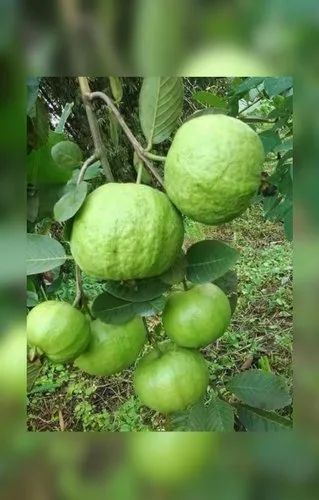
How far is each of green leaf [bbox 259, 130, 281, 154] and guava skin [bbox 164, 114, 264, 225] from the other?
0.26 metres

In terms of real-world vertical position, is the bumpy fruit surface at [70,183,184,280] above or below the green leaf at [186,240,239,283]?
above

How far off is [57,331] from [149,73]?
273mm

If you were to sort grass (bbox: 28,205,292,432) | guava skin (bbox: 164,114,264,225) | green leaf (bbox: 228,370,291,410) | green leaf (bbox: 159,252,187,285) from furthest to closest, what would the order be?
grass (bbox: 28,205,292,432), green leaf (bbox: 228,370,291,410), green leaf (bbox: 159,252,187,285), guava skin (bbox: 164,114,264,225)

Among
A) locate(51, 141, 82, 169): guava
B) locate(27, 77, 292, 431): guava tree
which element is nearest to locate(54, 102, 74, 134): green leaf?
locate(27, 77, 292, 431): guava tree

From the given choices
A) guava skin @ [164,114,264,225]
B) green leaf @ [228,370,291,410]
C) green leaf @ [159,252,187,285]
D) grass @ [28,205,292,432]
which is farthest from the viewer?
grass @ [28,205,292,432]

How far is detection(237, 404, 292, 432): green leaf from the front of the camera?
588 millimetres

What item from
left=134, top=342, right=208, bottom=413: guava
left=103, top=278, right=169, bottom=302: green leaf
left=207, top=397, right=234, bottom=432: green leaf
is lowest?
left=207, top=397, right=234, bottom=432: green leaf

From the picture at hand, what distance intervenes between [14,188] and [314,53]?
318 millimetres

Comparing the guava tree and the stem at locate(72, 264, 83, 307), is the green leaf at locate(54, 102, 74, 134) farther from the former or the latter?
the stem at locate(72, 264, 83, 307)

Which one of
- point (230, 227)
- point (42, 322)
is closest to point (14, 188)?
point (42, 322)

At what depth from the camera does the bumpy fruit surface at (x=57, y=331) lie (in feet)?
1.81

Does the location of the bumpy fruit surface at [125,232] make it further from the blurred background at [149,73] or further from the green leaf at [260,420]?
the green leaf at [260,420]

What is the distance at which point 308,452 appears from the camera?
1.74 ft

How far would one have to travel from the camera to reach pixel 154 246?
19.5 inches
